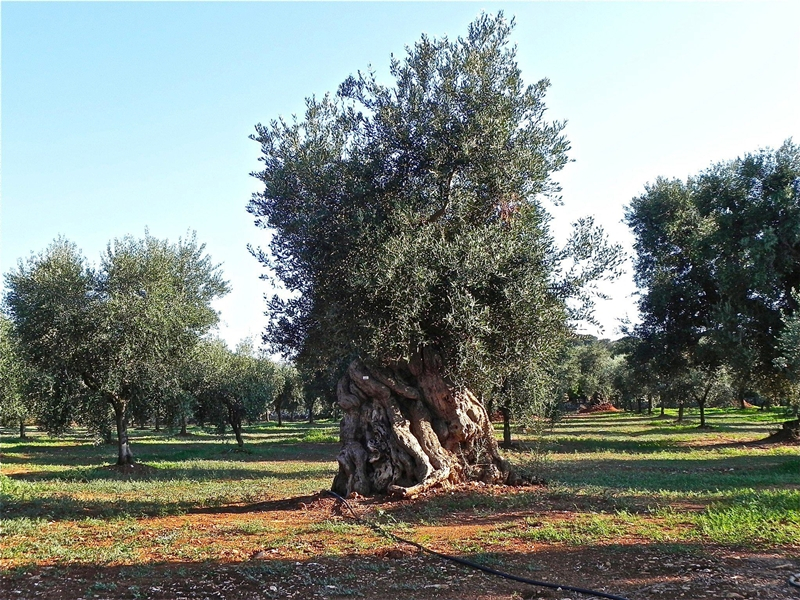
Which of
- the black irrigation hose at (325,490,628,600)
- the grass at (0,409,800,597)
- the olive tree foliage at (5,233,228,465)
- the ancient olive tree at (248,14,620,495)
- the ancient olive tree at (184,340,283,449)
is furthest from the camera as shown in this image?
the ancient olive tree at (184,340,283,449)

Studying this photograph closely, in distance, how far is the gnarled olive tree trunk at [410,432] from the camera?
14.0 meters

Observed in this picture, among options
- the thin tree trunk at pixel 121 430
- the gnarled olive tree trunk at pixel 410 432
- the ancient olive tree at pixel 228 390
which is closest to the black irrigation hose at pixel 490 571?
the gnarled olive tree trunk at pixel 410 432

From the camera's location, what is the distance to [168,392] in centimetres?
2589

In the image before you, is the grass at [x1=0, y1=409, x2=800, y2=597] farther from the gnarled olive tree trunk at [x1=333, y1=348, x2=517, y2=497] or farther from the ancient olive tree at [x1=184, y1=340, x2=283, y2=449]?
the ancient olive tree at [x1=184, y1=340, x2=283, y2=449]

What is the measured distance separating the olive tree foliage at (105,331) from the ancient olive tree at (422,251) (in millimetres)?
10266

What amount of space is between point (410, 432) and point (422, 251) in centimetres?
435

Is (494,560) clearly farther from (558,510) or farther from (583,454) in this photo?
(583,454)

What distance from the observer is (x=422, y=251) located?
41.2 ft

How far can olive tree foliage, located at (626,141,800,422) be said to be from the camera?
992 inches

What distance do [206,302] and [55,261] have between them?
772cm

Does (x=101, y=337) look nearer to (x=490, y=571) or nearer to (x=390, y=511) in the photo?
(x=390, y=511)

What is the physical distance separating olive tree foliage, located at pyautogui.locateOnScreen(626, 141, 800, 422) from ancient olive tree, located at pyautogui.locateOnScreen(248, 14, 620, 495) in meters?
14.3

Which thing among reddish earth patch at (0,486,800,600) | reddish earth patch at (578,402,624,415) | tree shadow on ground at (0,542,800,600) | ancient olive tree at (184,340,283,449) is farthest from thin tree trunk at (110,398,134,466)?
reddish earth patch at (578,402,624,415)

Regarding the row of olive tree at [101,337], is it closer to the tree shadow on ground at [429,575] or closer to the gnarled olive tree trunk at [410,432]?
the gnarled olive tree trunk at [410,432]
